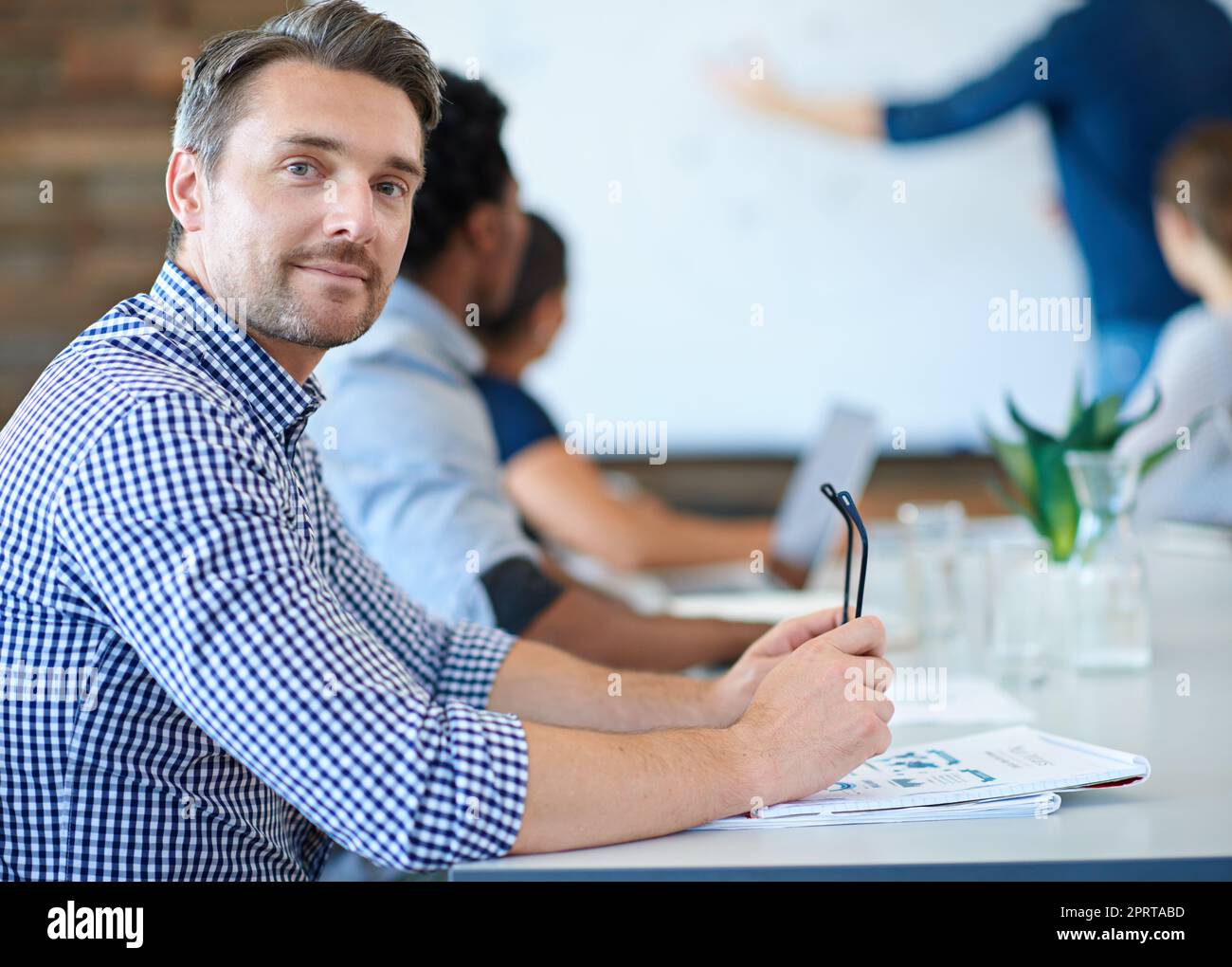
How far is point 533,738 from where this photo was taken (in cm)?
82

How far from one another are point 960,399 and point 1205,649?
7.14ft

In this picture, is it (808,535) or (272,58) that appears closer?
(272,58)

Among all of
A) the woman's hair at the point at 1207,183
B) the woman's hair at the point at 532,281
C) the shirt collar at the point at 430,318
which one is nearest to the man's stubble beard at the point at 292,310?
the shirt collar at the point at 430,318

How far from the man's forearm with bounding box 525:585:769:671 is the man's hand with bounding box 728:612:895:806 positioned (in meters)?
0.49

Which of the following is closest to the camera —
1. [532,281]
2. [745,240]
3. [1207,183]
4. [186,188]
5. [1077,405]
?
[186,188]

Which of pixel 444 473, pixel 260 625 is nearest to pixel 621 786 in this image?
pixel 260 625

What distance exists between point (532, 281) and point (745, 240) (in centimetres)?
171

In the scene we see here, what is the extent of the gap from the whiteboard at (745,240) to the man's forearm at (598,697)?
242 centimetres

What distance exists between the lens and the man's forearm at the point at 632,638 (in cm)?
140

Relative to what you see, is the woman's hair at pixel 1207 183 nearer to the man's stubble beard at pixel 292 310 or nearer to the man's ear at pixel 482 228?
the man's ear at pixel 482 228

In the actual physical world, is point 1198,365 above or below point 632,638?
above

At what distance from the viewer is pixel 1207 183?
2527 millimetres

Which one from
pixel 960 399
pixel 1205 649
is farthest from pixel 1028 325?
pixel 1205 649

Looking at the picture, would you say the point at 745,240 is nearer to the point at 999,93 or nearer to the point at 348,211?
the point at 999,93
